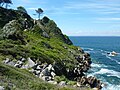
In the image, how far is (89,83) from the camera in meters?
61.8

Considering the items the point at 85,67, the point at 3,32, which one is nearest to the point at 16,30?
the point at 3,32

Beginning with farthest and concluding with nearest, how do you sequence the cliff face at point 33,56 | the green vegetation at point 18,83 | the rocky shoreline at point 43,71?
1. the cliff face at point 33,56
2. the rocky shoreline at point 43,71
3. the green vegetation at point 18,83

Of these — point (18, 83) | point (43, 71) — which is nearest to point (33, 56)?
Answer: point (43, 71)

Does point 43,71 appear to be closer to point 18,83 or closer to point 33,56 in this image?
point 33,56

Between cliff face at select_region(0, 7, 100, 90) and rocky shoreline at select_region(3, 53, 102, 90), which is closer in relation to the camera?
rocky shoreline at select_region(3, 53, 102, 90)

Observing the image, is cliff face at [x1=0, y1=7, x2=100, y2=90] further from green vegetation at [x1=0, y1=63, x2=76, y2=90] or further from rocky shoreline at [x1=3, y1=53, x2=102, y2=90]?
green vegetation at [x1=0, y1=63, x2=76, y2=90]

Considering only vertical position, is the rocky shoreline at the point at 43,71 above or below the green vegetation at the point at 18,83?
below

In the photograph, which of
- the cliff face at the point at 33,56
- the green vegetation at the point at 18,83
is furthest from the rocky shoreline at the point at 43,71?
the green vegetation at the point at 18,83

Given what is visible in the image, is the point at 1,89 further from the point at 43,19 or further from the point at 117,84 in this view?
the point at 43,19

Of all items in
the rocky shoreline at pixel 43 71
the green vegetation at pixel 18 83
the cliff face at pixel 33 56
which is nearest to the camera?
the green vegetation at pixel 18 83

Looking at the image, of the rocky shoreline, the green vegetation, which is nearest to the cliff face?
the rocky shoreline

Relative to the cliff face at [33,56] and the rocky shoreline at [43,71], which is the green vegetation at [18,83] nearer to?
the cliff face at [33,56]

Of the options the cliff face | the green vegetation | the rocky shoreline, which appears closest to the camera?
the green vegetation

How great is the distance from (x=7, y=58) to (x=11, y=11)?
80.3m
